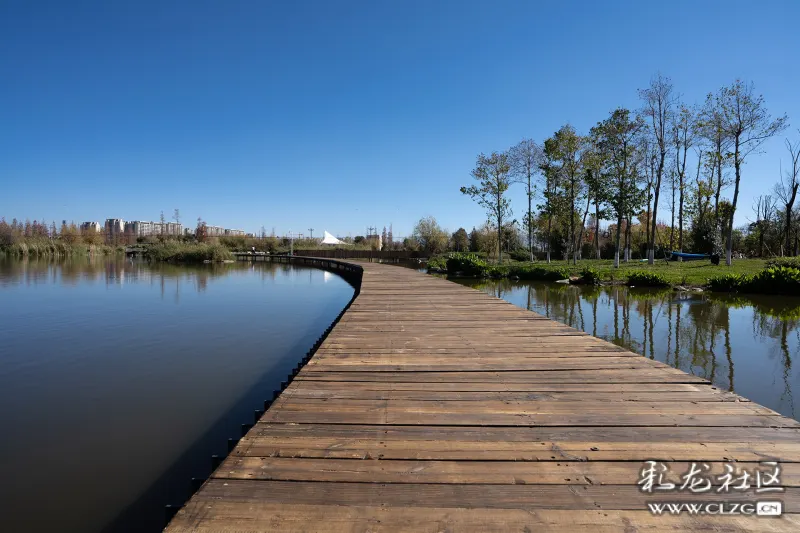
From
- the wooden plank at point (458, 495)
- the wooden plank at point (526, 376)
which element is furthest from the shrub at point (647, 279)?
the wooden plank at point (458, 495)

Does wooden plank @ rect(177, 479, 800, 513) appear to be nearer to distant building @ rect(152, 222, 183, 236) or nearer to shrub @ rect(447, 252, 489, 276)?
shrub @ rect(447, 252, 489, 276)

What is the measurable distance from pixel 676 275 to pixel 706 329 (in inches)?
322

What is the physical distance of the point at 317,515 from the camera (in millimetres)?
1469

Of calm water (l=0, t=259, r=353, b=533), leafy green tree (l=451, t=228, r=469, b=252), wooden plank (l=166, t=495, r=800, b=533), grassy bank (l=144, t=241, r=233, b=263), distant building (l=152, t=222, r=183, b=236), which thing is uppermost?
distant building (l=152, t=222, r=183, b=236)

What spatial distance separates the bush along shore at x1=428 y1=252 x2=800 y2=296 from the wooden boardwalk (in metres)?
11.9

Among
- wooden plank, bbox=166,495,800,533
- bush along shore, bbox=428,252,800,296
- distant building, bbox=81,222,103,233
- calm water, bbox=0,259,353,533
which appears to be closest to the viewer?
wooden plank, bbox=166,495,800,533

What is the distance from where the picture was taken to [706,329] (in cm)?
731

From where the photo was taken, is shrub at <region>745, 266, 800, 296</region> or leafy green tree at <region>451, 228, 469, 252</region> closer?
shrub at <region>745, 266, 800, 296</region>

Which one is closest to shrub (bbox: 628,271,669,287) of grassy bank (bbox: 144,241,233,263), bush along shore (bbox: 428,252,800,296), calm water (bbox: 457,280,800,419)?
bush along shore (bbox: 428,252,800,296)

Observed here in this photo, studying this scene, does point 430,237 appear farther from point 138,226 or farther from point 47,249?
point 138,226

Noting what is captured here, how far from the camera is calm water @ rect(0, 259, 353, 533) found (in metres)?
2.81

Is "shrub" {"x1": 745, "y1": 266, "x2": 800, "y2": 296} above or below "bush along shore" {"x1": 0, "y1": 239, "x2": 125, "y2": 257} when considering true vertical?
below

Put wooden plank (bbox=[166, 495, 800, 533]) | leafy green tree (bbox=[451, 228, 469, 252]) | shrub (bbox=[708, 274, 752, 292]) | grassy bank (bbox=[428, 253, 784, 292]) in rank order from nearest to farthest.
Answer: wooden plank (bbox=[166, 495, 800, 533]), shrub (bbox=[708, 274, 752, 292]), grassy bank (bbox=[428, 253, 784, 292]), leafy green tree (bbox=[451, 228, 469, 252])

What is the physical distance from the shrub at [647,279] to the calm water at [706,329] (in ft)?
3.93
